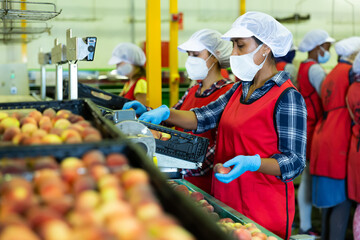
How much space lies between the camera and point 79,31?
7.32m

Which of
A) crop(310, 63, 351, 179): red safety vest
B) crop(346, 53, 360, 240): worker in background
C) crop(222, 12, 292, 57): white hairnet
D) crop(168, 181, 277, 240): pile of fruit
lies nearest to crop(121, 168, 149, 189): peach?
crop(168, 181, 277, 240): pile of fruit

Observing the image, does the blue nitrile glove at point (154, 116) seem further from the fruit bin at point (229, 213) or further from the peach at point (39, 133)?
the peach at point (39, 133)

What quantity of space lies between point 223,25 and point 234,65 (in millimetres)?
5971

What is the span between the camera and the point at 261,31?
7.20ft

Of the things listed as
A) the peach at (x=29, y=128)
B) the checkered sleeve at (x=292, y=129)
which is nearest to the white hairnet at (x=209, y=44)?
the checkered sleeve at (x=292, y=129)

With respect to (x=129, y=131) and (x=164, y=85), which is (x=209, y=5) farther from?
(x=129, y=131)

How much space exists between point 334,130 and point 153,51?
1844 mm

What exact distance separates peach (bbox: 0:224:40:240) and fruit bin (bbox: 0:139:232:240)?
223 mm

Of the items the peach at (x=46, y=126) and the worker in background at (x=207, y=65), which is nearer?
the peach at (x=46, y=126)

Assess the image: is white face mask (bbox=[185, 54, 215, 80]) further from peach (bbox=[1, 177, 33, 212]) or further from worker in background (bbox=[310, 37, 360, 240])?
peach (bbox=[1, 177, 33, 212])

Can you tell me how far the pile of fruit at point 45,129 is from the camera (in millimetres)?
1061

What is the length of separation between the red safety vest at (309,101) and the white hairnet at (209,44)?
6.41 feet

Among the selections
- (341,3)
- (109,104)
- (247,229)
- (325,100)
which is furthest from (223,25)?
(247,229)

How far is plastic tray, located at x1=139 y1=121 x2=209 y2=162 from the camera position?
6.35 ft
